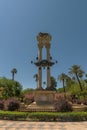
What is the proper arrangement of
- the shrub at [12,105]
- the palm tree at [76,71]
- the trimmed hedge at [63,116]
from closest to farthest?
the trimmed hedge at [63,116], the shrub at [12,105], the palm tree at [76,71]

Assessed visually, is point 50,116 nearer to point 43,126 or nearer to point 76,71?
point 43,126

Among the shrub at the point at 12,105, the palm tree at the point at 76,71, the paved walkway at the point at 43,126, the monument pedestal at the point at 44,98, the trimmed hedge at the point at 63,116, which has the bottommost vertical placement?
the paved walkway at the point at 43,126

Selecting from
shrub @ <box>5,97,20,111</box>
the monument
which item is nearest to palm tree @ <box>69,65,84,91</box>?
the monument

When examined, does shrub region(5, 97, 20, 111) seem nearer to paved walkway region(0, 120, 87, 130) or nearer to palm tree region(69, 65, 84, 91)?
paved walkway region(0, 120, 87, 130)

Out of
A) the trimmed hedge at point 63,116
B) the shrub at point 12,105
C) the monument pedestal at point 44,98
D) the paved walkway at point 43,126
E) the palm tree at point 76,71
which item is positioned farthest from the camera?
the palm tree at point 76,71

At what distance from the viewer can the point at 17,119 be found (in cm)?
2061

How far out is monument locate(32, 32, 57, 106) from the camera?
108 feet

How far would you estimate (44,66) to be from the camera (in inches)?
1400

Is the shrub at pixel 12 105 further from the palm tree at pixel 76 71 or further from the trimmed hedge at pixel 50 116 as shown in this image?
the palm tree at pixel 76 71

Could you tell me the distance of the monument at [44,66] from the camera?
32781 mm

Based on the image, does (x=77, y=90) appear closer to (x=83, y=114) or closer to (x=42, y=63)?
(x=42, y=63)

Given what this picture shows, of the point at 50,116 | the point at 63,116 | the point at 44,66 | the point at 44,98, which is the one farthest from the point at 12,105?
the point at 44,66

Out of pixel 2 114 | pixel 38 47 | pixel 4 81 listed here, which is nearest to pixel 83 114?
pixel 2 114

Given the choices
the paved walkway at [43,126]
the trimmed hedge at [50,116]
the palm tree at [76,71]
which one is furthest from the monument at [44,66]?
the palm tree at [76,71]
